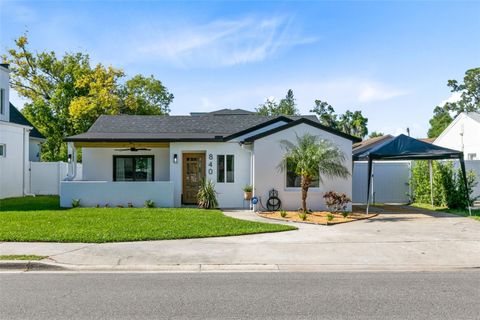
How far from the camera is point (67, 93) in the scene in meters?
36.7

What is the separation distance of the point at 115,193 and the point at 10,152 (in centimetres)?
827

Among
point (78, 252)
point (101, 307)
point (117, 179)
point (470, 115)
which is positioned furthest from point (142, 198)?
point (470, 115)

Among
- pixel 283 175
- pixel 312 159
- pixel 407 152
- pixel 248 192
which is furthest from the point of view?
pixel 248 192

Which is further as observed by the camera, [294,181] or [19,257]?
[294,181]

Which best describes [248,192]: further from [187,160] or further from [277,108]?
[277,108]

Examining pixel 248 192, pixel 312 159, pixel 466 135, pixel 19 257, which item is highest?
pixel 466 135

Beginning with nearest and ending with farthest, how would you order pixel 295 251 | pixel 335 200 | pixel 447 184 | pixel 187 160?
pixel 295 251 → pixel 335 200 → pixel 447 184 → pixel 187 160

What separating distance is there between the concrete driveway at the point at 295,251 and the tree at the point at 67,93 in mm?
25747

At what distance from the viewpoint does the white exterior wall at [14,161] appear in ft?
70.6

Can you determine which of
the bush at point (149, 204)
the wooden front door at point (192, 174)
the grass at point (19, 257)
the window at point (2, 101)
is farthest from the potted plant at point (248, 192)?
the window at point (2, 101)

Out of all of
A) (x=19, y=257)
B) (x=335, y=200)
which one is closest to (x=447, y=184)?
(x=335, y=200)

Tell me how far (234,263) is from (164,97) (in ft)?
126

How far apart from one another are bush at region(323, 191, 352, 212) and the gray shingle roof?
513cm

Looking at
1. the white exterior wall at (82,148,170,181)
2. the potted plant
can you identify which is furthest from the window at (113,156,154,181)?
the potted plant
